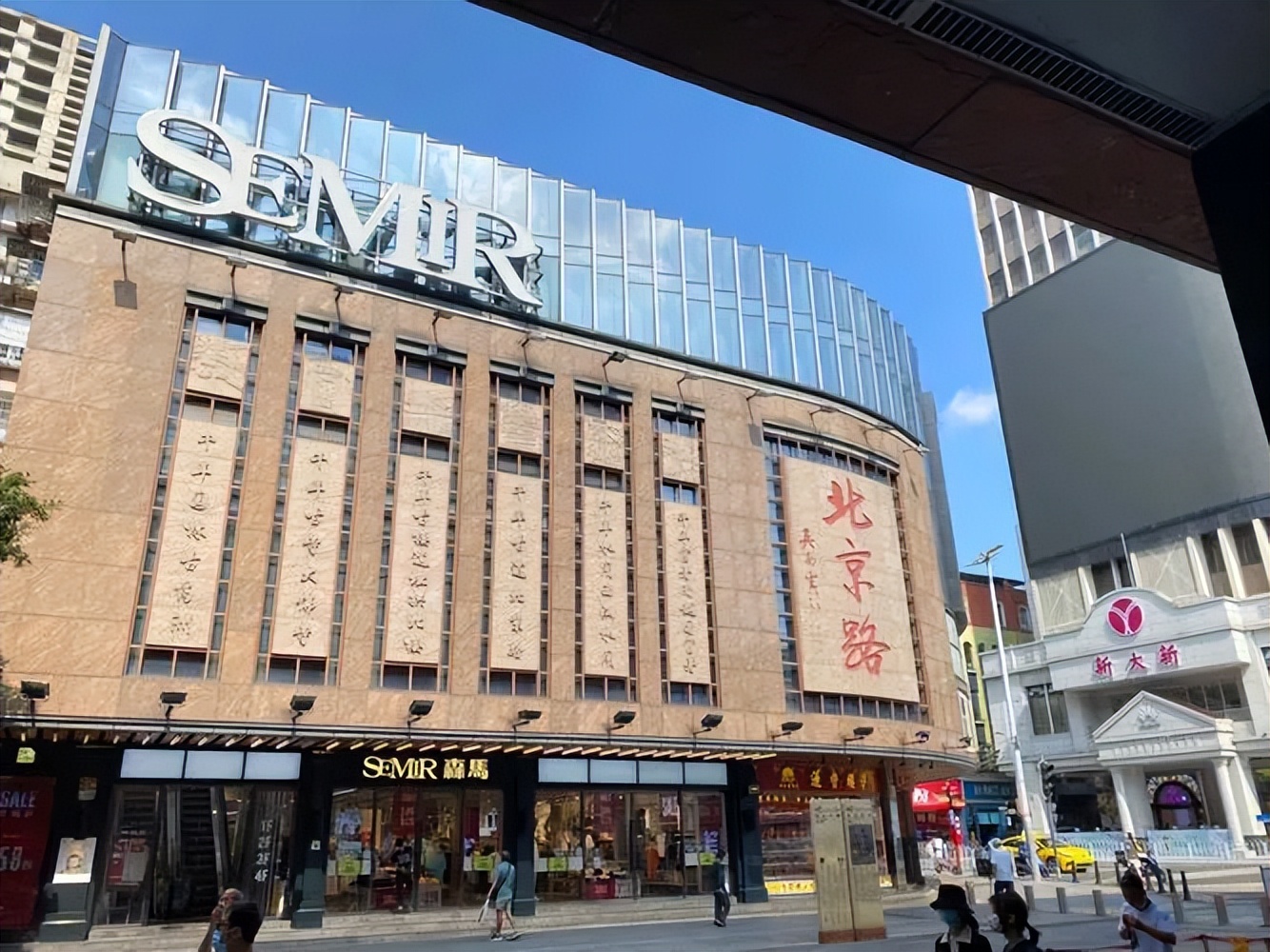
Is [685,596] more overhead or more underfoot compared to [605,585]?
more underfoot

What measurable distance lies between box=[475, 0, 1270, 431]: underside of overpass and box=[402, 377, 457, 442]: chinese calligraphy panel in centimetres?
2145

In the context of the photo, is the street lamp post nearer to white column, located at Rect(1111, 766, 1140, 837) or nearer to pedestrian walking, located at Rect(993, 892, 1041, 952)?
white column, located at Rect(1111, 766, 1140, 837)

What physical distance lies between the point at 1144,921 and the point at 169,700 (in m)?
18.9

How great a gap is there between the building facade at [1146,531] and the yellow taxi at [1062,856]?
572cm

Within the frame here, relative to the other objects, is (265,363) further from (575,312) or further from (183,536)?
(575,312)

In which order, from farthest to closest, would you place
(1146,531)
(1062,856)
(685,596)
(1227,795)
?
1. (1146,531)
2. (1227,795)
3. (1062,856)
4. (685,596)

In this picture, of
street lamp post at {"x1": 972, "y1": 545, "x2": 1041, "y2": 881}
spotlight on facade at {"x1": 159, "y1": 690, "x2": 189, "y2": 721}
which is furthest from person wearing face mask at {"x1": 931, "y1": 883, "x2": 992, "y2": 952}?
street lamp post at {"x1": 972, "y1": 545, "x2": 1041, "y2": 881}

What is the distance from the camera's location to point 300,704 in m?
20.4


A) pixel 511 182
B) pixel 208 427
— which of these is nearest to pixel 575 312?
pixel 511 182

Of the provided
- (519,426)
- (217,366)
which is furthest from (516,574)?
(217,366)

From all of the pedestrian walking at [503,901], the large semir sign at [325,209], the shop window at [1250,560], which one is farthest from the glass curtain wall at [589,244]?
the shop window at [1250,560]

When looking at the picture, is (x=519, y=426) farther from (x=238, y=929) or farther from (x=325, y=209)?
(x=238, y=929)

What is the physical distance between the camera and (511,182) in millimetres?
31562

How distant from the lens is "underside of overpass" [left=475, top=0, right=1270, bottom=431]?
409 centimetres
